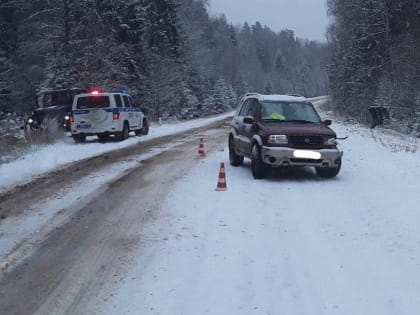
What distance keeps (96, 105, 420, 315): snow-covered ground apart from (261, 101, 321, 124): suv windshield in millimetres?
2322

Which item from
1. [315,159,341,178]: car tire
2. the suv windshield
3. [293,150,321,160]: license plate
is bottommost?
[315,159,341,178]: car tire

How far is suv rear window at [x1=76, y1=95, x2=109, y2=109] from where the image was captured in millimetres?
21737

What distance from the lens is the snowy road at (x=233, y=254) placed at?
501cm

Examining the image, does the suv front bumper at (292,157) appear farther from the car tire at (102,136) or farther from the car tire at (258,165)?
the car tire at (102,136)

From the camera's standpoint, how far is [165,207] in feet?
28.7

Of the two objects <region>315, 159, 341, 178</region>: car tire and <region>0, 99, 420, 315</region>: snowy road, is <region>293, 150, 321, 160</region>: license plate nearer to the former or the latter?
<region>315, 159, 341, 178</region>: car tire

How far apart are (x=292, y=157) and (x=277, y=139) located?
476 mm

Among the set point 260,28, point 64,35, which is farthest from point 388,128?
point 260,28

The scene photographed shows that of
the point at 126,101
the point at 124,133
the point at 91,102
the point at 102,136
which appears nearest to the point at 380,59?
the point at 126,101

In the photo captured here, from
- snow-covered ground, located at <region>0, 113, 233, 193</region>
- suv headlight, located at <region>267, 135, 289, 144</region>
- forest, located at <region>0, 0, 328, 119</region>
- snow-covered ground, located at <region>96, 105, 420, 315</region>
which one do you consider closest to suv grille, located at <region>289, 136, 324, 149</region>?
suv headlight, located at <region>267, 135, 289, 144</region>

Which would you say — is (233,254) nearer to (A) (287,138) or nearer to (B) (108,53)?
(A) (287,138)

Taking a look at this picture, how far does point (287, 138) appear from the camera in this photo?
36.9 ft

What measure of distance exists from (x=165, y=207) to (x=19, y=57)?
3552 cm

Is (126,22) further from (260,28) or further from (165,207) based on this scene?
(260,28)
